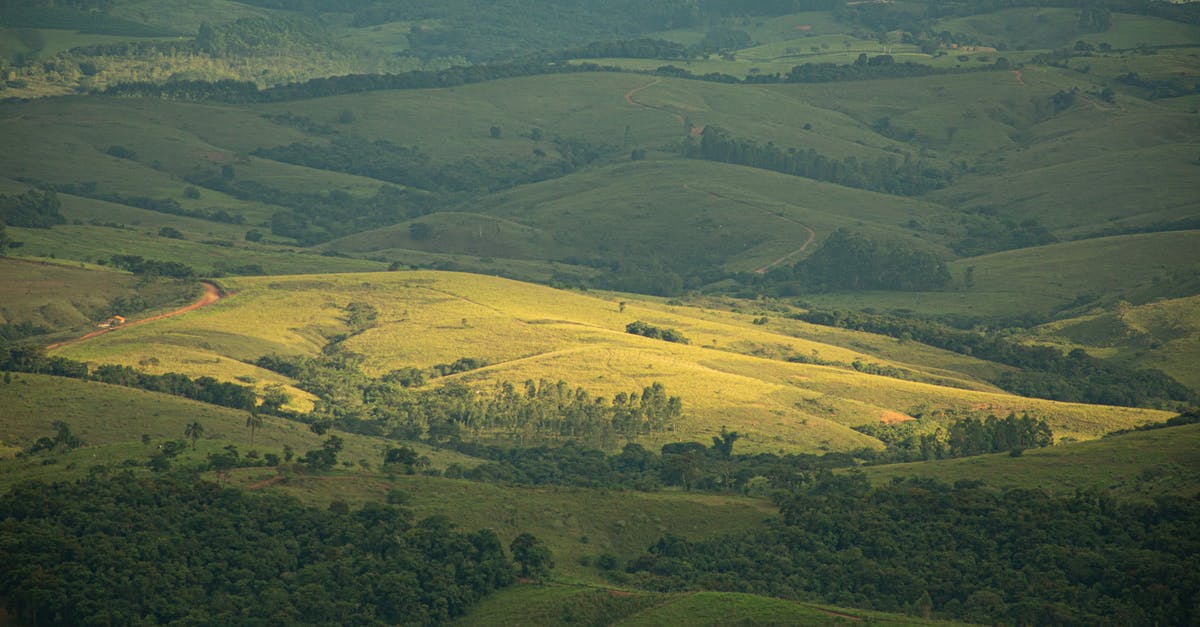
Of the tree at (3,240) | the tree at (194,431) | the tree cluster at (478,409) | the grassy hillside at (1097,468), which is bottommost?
the tree cluster at (478,409)

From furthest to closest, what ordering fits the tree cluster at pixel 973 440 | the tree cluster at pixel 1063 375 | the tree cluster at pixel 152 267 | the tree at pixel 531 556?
the tree cluster at pixel 152 267 → the tree cluster at pixel 1063 375 → the tree cluster at pixel 973 440 → the tree at pixel 531 556

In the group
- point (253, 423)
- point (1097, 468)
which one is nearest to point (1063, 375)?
point (1097, 468)

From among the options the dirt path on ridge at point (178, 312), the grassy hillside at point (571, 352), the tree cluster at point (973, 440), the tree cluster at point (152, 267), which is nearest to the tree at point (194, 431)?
the grassy hillside at point (571, 352)

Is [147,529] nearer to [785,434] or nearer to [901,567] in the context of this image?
[901,567]

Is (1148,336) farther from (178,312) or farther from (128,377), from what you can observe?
(128,377)

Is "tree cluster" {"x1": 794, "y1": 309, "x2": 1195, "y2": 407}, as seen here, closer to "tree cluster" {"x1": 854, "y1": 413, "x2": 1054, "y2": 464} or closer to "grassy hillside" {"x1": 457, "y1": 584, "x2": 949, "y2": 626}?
"tree cluster" {"x1": 854, "y1": 413, "x2": 1054, "y2": 464}

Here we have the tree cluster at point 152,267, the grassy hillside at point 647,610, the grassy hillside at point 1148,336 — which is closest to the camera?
the grassy hillside at point 647,610

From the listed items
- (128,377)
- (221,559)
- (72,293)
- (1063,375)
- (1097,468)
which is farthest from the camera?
(1063,375)

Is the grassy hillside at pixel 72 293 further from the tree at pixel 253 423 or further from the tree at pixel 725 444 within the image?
the tree at pixel 725 444

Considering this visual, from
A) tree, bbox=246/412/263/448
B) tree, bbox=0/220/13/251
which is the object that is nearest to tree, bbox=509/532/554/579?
tree, bbox=246/412/263/448
